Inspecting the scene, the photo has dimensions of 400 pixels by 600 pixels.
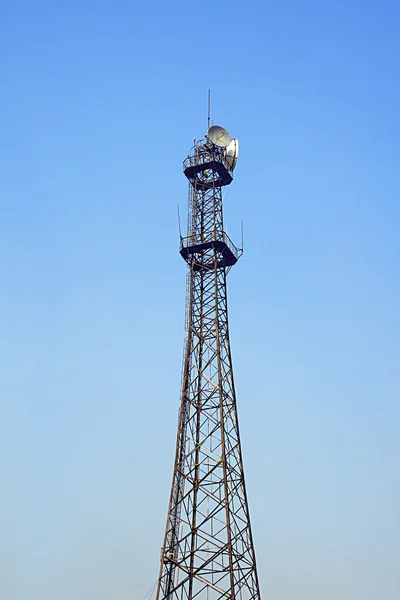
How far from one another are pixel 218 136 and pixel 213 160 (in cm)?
191

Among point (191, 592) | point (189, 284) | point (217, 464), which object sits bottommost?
point (191, 592)

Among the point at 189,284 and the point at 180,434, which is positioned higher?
the point at 189,284

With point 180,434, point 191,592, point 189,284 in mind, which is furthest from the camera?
point 189,284

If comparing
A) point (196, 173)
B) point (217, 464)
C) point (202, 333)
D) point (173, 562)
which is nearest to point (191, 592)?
point (173, 562)

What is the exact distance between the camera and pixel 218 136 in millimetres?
45469

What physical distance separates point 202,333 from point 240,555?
43.1ft

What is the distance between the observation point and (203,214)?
44531 mm

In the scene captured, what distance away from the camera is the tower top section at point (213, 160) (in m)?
45.1

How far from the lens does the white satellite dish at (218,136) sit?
149 ft

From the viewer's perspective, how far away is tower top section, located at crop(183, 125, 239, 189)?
45125 mm

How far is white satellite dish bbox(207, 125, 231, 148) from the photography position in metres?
45.3

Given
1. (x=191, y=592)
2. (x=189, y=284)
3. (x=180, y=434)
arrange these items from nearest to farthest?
(x=191, y=592) < (x=180, y=434) < (x=189, y=284)

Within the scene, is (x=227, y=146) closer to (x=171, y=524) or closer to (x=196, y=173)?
(x=196, y=173)

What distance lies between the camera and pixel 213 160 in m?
44.8
